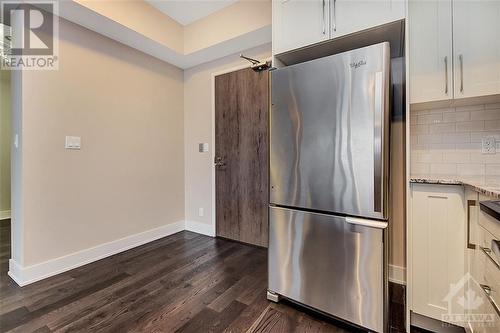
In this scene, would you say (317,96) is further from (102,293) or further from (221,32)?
(102,293)

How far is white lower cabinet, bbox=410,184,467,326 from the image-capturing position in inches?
52.4

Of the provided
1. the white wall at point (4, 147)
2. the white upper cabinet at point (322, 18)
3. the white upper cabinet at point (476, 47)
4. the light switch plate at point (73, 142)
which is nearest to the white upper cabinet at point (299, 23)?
the white upper cabinet at point (322, 18)

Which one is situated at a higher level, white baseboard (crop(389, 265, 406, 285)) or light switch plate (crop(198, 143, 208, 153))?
light switch plate (crop(198, 143, 208, 153))

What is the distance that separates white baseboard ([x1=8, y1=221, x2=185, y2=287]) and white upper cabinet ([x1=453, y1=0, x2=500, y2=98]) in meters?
3.33

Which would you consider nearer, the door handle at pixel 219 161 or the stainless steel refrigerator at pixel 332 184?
the stainless steel refrigerator at pixel 332 184

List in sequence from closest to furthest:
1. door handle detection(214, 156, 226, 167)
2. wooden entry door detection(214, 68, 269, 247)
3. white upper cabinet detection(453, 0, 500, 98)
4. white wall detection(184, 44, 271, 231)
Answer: white upper cabinet detection(453, 0, 500, 98) < wooden entry door detection(214, 68, 269, 247) < door handle detection(214, 156, 226, 167) < white wall detection(184, 44, 271, 231)

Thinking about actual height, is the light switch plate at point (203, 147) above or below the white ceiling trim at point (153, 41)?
below

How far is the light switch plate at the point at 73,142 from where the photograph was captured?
2262 millimetres

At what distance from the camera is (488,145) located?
1.64 meters

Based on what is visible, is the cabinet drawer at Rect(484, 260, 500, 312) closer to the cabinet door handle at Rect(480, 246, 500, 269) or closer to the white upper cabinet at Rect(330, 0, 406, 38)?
the cabinet door handle at Rect(480, 246, 500, 269)

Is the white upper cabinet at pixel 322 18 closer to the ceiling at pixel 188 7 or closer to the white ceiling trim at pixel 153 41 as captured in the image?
the white ceiling trim at pixel 153 41

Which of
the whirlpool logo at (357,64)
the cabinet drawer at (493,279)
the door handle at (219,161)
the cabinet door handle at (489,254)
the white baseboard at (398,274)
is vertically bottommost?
the white baseboard at (398,274)

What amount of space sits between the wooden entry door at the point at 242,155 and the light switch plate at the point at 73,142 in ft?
4.94

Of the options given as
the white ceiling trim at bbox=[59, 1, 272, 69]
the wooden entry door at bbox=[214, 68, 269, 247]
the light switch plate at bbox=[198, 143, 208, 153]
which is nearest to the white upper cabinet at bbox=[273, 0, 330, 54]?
the white ceiling trim at bbox=[59, 1, 272, 69]
